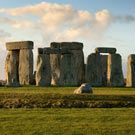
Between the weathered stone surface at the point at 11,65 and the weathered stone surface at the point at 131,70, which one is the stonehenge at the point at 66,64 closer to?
the weathered stone surface at the point at 11,65

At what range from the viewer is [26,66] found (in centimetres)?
2847

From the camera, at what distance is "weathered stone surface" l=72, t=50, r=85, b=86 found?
28753 millimetres

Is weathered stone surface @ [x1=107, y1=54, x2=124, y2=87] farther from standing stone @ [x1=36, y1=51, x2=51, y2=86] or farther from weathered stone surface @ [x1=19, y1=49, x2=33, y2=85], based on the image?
weathered stone surface @ [x1=19, y1=49, x2=33, y2=85]

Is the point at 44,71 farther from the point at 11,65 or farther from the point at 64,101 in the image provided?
the point at 64,101

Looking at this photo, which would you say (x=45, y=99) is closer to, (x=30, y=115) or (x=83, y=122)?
(x=30, y=115)

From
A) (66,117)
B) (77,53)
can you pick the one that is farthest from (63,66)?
(66,117)

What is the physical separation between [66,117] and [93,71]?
1697 centimetres

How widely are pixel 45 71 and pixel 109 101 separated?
11859 mm

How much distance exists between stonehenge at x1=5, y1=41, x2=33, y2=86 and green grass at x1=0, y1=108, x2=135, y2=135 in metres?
16.7

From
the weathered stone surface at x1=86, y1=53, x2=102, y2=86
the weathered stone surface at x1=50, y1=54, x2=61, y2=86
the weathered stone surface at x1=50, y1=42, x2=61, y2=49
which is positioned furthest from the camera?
the weathered stone surface at x1=50, y1=42, x2=61, y2=49

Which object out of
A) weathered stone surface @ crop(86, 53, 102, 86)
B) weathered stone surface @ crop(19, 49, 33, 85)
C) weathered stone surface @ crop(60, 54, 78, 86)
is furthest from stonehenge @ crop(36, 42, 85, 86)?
weathered stone surface @ crop(19, 49, 33, 85)

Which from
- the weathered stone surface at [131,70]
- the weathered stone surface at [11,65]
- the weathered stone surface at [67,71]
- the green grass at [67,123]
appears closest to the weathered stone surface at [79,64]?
the weathered stone surface at [67,71]

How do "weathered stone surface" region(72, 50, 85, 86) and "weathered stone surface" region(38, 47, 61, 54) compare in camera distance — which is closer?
"weathered stone surface" region(38, 47, 61, 54)

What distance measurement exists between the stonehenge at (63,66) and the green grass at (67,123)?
1348 cm
